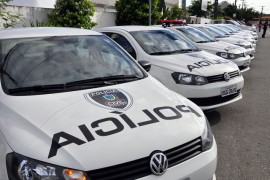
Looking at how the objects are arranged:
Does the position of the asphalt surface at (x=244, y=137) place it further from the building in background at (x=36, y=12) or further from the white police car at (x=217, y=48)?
the building in background at (x=36, y=12)

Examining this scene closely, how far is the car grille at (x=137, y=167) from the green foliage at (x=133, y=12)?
16718 mm

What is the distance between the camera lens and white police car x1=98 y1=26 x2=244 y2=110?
4641 mm

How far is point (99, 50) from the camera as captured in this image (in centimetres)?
342

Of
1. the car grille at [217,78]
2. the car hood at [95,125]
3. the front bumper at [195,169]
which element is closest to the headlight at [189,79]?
the car grille at [217,78]

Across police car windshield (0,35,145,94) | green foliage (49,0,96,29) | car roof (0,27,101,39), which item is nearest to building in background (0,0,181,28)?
green foliage (49,0,96,29)

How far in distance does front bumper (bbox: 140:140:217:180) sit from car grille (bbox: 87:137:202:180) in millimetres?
37

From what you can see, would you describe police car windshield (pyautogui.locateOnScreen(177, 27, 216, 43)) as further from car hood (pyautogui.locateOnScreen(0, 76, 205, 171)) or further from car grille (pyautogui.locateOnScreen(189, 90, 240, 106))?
car hood (pyautogui.locateOnScreen(0, 76, 205, 171))

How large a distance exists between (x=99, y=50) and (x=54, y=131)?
5.09 ft

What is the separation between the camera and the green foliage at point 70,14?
1304 centimetres

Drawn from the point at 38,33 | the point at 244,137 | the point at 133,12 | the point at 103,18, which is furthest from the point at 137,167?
the point at 133,12

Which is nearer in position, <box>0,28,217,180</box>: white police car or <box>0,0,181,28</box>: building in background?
Answer: <box>0,28,217,180</box>: white police car

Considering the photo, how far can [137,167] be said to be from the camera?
6.51 ft

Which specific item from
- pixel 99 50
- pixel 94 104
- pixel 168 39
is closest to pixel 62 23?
pixel 168 39

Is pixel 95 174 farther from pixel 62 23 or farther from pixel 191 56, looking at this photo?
pixel 62 23
